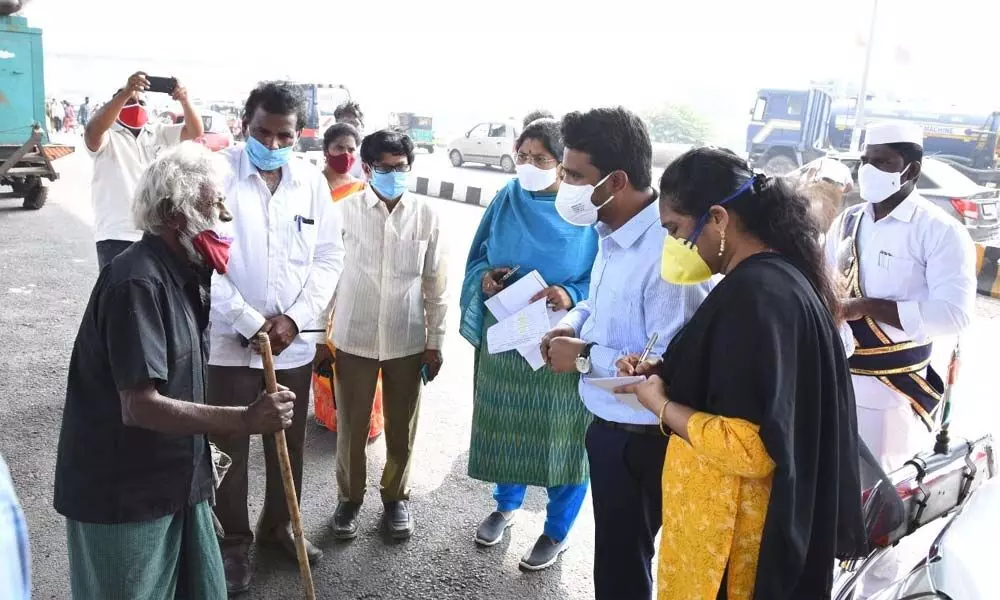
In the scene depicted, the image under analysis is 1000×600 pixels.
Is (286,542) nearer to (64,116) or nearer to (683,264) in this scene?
(683,264)

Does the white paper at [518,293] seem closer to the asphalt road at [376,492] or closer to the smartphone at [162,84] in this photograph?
the asphalt road at [376,492]

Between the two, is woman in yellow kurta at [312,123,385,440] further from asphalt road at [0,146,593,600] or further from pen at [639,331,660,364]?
pen at [639,331,660,364]

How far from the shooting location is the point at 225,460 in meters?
2.38

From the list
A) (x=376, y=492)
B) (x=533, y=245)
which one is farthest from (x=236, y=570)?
(x=533, y=245)

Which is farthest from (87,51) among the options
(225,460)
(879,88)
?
(225,460)

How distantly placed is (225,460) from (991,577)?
2.11 metres

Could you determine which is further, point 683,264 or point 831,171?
point 831,171

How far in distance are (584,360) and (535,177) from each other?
103cm

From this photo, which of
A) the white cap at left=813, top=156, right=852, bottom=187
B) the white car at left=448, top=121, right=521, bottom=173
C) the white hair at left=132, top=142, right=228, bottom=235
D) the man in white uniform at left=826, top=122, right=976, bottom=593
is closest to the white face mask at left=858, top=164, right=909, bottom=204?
the man in white uniform at left=826, top=122, right=976, bottom=593

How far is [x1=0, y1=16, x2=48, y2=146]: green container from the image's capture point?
11445 millimetres

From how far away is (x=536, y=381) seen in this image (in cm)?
318

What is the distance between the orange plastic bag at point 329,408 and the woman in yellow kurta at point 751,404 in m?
2.75

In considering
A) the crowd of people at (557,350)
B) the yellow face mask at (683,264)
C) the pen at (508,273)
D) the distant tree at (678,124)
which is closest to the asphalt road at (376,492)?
the crowd of people at (557,350)

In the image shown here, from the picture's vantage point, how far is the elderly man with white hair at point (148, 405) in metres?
1.82
